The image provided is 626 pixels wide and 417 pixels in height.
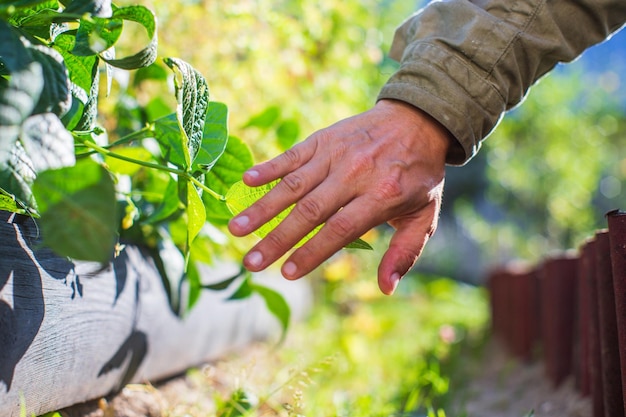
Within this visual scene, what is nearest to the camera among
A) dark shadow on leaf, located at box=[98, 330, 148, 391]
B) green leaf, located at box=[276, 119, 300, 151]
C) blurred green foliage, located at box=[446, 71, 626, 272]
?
dark shadow on leaf, located at box=[98, 330, 148, 391]

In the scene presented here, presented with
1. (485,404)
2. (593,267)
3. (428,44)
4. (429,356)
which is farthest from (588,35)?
(429,356)

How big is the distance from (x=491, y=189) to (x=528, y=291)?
12007mm

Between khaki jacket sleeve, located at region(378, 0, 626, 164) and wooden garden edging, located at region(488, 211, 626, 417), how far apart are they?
0.96ft

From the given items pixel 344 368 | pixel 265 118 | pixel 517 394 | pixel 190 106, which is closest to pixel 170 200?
pixel 190 106

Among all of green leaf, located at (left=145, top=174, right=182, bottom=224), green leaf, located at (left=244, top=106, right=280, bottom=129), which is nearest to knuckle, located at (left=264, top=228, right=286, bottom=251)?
green leaf, located at (left=145, top=174, right=182, bottom=224)

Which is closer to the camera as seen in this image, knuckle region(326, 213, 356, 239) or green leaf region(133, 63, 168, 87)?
knuckle region(326, 213, 356, 239)

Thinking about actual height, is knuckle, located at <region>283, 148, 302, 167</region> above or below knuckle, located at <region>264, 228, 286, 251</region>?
above

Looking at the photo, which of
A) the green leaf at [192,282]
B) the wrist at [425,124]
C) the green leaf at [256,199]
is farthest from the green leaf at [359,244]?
the green leaf at [192,282]

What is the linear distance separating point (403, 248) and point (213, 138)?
0.37 m

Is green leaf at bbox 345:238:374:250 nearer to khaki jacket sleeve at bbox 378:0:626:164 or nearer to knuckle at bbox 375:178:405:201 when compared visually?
knuckle at bbox 375:178:405:201

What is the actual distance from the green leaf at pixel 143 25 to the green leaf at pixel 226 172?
30cm

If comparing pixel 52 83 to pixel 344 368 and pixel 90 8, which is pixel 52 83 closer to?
pixel 90 8

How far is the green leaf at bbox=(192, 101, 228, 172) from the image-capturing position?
102cm

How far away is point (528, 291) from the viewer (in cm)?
283
